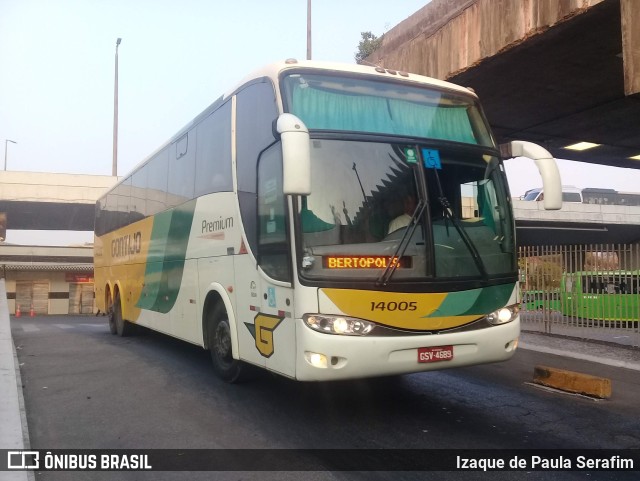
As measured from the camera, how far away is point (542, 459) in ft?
15.6

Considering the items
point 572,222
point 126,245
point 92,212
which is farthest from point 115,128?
point 572,222

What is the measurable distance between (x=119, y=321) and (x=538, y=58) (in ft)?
34.9

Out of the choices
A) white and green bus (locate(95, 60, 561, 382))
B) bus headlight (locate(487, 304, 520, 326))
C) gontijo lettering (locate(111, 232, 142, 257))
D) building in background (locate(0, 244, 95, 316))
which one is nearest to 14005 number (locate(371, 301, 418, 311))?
white and green bus (locate(95, 60, 561, 382))

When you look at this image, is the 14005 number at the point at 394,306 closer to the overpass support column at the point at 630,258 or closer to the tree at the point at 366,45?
the overpass support column at the point at 630,258

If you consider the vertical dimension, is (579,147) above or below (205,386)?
above

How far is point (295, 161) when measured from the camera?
190 inches

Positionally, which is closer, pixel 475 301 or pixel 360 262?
pixel 360 262

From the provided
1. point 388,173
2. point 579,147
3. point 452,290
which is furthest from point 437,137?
point 579,147

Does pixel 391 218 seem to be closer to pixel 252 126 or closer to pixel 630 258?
pixel 252 126

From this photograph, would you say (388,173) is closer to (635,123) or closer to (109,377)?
(109,377)

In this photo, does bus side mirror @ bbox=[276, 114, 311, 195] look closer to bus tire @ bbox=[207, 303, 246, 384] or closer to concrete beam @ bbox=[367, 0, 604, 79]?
bus tire @ bbox=[207, 303, 246, 384]

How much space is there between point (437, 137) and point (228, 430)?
3.62 meters

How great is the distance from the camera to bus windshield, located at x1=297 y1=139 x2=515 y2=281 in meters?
5.28

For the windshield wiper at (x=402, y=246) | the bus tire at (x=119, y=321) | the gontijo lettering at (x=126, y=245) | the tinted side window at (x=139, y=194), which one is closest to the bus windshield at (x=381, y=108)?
the windshield wiper at (x=402, y=246)
